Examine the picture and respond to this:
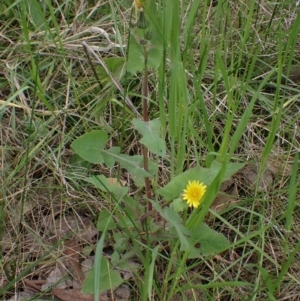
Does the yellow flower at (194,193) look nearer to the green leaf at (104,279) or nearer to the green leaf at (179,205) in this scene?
the green leaf at (179,205)

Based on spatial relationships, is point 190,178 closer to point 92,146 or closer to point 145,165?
point 145,165

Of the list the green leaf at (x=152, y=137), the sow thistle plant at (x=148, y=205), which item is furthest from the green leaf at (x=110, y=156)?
the green leaf at (x=152, y=137)

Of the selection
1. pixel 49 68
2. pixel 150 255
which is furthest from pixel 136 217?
pixel 49 68

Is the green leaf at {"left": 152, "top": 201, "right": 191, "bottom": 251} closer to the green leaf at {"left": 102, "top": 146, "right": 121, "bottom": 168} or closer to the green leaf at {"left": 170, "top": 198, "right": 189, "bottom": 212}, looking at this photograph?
the green leaf at {"left": 170, "top": 198, "right": 189, "bottom": 212}

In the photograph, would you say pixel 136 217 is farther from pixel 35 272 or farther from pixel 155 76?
pixel 155 76

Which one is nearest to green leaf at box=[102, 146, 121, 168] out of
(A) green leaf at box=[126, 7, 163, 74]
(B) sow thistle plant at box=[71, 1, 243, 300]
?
(B) sow thistle plant at box=[71, 1, 243, 300]

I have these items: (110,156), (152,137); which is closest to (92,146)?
(110,156)
